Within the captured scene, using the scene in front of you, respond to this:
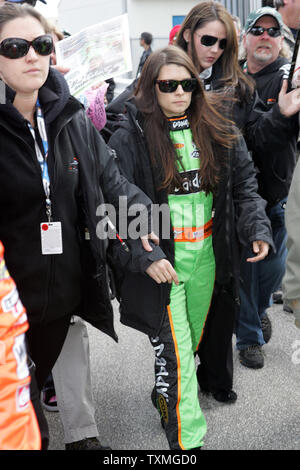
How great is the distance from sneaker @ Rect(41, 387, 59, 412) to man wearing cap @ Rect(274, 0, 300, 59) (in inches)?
118

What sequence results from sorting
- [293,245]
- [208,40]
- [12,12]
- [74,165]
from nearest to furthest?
1. [293,245]
2. [12,12]
3. [74,165]
4. [208,40]

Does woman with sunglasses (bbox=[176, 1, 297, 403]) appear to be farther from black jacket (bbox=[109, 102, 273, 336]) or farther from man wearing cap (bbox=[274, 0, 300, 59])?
man wearing cap (bbox=[274, 0, 300, 59])

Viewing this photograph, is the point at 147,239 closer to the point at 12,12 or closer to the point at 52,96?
the point at 52,96

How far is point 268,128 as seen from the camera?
293cm

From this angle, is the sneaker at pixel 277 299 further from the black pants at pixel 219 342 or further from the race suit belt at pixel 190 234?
the race suit belt at pixel 190 234

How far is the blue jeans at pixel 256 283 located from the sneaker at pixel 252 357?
34 mm

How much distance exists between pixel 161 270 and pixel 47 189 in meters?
0.63

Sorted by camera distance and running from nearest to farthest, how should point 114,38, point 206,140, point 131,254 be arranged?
point 131,254 → point 206,140 → point 114,38

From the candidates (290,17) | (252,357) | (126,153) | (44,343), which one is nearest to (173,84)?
(126,153)

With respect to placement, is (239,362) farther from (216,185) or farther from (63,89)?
(63,89)

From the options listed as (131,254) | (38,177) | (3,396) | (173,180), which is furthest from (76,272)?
(3,396)

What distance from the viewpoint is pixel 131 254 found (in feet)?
7.94

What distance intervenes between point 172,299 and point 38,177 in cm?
92

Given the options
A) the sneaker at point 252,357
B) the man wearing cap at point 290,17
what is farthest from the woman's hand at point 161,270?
the man wearing cap at point 290,17
